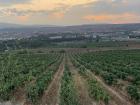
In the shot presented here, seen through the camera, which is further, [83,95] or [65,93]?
[83,95]

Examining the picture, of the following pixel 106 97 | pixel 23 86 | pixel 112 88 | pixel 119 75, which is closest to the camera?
pixel 106 97

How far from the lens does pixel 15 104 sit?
83.9 feet

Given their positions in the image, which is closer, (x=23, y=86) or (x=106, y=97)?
(x=106, y=97)

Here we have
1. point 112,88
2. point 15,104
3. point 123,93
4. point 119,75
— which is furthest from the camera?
point 119,75

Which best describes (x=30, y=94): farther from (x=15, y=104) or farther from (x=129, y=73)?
(x=129, y=73)

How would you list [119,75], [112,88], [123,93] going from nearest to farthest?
[123,93] < [112,88] < [119,75]

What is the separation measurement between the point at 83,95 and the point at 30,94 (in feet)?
12.7

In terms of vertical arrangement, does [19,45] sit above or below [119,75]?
below

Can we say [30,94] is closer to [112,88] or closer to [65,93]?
[65,93]

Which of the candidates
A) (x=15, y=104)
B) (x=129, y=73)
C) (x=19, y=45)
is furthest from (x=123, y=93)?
(x=19, y=45)

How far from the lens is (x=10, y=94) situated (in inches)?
1137

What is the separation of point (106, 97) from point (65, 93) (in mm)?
2654

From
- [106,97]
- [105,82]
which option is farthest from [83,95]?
[105,82]

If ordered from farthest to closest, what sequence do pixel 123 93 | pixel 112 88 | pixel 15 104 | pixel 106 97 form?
pixel 112 88 < pixel 123 93 < pixel 15 104 < pixel 106 97
